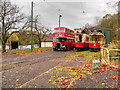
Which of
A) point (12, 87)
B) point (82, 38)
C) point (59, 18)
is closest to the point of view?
point (12, 87)

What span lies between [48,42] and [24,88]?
52736mm

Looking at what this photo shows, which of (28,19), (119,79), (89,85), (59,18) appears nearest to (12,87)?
(89,85)

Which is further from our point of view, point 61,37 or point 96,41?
point 61,37

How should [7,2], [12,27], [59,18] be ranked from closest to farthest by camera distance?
[7,2] < [12,27] < [59,18]

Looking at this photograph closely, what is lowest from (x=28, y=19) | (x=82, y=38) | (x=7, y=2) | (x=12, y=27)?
(x=82, y=38)

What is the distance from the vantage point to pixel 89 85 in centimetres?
489

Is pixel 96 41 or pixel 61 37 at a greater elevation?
pixel 61 37

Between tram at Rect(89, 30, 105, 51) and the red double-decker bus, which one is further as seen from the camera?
the red double-decker bus

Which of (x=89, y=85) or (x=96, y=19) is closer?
(x=89, y=85)

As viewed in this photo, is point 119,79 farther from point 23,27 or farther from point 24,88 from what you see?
point 23,27

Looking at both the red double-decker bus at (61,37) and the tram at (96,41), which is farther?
the red double-decker bus at (61,37)

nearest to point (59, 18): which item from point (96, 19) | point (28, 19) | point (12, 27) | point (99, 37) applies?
point (28, 19)

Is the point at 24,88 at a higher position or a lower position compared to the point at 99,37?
lower

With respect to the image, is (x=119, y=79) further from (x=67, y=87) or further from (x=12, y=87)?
(x=12, y=87)
